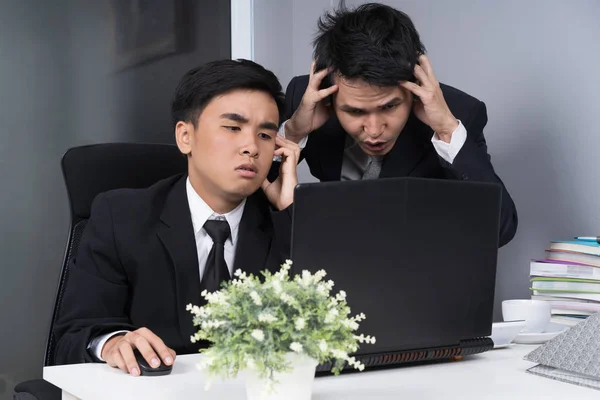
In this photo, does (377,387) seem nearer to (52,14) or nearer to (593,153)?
(593,153)

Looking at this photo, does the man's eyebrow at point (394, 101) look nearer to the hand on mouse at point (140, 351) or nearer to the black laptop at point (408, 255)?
the black laptop at point (408, 255)

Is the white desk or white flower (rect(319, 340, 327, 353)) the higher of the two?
white flower (rect(319, 340, 327, 353))

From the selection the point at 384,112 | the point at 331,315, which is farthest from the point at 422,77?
the point at 331,315

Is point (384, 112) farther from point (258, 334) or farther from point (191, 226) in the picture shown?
point (258, 334)

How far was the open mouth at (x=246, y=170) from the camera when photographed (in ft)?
5.39

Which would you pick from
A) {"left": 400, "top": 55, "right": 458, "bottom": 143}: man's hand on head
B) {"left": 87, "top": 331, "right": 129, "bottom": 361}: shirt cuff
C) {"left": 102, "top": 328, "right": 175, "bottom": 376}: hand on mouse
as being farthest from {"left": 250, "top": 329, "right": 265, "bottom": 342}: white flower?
{"left": 400, "top": 55, "right": 458, "bottom": 143}: man's hand on head

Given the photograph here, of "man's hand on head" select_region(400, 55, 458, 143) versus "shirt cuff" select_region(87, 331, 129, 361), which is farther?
"man's hand on head" select_region(400, 55, 458, 143)

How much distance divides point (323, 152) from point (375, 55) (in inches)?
16.1

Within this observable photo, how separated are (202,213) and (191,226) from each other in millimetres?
65

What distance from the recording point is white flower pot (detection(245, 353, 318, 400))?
905 mm

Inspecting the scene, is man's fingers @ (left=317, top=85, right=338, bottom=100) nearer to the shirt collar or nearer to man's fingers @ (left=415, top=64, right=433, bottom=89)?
man's fingers @ (left=415, top=64, right=433, bottom=89)

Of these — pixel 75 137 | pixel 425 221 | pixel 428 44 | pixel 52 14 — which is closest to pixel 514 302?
pixel 425 221

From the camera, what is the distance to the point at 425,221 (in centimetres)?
119

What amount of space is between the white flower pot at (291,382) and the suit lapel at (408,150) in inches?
47.2
